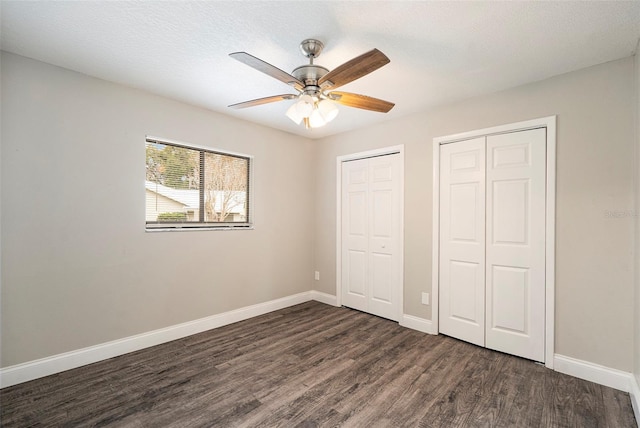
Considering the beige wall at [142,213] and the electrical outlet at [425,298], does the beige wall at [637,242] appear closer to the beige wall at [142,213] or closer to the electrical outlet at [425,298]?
the beige wall at [142,213]

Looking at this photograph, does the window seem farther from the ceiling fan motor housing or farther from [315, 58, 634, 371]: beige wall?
[315, 58, 634, 371]: beige wall

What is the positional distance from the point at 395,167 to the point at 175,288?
2906 millimetres

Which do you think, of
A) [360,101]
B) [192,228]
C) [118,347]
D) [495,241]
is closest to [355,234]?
[495,241]

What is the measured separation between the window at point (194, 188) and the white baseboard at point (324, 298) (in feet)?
5.20

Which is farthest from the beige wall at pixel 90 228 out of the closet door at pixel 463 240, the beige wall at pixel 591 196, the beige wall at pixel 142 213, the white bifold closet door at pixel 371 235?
the beige wall at pixel 591 196

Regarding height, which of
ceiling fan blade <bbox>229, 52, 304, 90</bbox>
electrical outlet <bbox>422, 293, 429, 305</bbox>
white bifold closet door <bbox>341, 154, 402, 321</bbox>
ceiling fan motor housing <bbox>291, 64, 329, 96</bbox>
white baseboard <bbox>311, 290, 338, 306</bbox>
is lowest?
white baseboard <bbox>311, 290, 338, 306</bbox>

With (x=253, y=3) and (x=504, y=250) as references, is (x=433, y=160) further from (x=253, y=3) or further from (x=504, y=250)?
(x=253, y=3)

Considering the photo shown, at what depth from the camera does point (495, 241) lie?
2.85 metres

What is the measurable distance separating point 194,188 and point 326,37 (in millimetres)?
2225

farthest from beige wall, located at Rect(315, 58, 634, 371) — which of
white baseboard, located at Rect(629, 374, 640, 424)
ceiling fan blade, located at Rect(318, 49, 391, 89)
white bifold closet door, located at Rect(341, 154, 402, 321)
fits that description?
ceiling fan blade, located at Rect(318, 49, 391, 89)

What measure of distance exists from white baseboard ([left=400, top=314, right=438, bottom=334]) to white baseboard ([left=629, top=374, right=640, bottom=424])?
1488 mm

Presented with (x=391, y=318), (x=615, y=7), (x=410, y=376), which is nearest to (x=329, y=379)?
(x=410, y=376)

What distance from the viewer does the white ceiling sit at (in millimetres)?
1709

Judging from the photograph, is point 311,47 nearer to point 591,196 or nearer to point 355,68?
point 355,68
